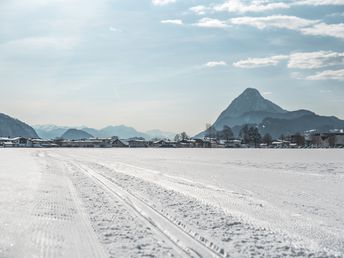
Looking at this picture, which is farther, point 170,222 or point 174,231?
point 170,222

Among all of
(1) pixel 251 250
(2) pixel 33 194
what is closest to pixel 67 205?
(2) pixel 33 194

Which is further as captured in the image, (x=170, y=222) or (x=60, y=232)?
(x=170, y=222)

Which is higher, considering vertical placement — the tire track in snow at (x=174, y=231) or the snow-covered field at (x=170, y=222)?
the tire track in snow at (x=174, y=231)

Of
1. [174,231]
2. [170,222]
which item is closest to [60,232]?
[174,231]

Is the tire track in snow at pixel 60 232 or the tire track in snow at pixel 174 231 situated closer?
the tire track in snow at pixel 174 231

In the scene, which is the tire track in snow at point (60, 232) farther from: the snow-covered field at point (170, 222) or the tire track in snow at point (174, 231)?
the tire track in snow at point (174, 231)

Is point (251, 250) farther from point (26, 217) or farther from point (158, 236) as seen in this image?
point (26, 217)

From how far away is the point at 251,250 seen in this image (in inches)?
301

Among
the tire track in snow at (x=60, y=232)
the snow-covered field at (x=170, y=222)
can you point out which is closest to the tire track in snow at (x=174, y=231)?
the snow-covered field at (x=170, y=222)

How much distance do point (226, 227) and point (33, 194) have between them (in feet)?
28.9

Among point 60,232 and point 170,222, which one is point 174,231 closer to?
point 170,222

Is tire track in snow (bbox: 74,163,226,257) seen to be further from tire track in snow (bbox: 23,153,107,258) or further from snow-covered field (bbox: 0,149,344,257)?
tire track in snow (bbox: 23,153,107,258)

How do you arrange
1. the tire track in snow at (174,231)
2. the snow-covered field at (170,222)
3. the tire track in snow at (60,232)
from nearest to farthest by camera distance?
1. the tire track in snow at (174,231)
2. the tire track in snow at (60,232)
3. the snow-covered field at (170,222)

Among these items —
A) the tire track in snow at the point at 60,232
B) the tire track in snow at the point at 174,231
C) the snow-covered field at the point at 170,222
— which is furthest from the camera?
the snow-covered field at the point at 170,222
